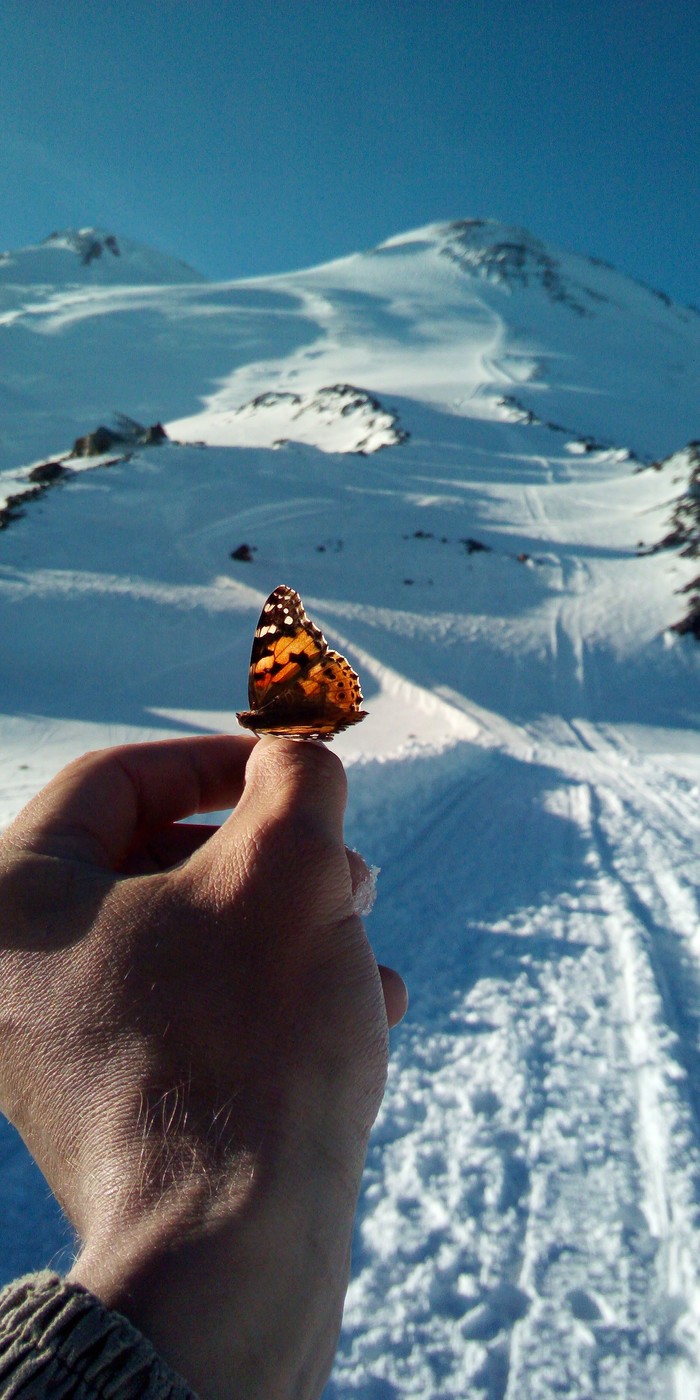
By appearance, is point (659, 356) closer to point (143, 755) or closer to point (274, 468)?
point (274, 468)

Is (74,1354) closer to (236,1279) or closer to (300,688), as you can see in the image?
(236,1279)

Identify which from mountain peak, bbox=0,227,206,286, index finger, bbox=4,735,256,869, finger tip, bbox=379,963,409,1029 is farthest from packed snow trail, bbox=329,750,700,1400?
mountain peak, bbox=0,227,206,286

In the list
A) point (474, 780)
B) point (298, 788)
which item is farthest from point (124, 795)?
point (474, 780)

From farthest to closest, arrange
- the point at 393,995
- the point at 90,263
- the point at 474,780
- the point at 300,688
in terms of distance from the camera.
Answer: the point at 90,263 → the point at 474,780 → the point at 393,995 → the point at 300,688

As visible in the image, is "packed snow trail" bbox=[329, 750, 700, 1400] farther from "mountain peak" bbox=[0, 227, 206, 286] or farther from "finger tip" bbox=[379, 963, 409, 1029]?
"mountain peak" bbox=[0, 227, 206, 286]

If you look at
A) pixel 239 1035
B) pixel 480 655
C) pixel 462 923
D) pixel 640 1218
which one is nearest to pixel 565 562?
pixel 480 655
